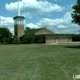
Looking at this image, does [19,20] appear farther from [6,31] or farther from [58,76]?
[58,76]

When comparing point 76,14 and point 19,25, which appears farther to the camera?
point 19,25

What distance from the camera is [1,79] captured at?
8.03 m

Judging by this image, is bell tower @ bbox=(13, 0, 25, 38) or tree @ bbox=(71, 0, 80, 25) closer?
tree @ bbox=(71, 0, 80, 25)

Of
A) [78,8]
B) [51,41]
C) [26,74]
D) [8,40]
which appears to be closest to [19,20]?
[8,40]

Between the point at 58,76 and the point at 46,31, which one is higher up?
the point at 46,31

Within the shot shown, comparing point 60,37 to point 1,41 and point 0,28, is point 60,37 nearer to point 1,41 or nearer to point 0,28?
point 1,41

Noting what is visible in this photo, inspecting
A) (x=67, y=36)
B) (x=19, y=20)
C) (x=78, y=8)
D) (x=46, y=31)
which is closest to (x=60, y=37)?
(x=67, y=36)

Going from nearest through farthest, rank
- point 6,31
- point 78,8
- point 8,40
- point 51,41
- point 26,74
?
point 26,74, point 78,8, point 51,41, point 8,40, point 6,31

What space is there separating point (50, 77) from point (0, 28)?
226 ft

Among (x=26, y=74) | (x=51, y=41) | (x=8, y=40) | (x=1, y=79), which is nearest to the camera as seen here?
(x=1, y=79)

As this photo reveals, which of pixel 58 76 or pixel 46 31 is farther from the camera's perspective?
pixel 46 31

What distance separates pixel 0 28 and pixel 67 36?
26.7 meters

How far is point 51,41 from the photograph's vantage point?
197 ft

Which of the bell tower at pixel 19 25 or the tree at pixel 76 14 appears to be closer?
the tree at pixel 76 14
